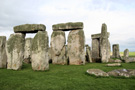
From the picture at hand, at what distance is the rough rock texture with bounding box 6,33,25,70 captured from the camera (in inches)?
306

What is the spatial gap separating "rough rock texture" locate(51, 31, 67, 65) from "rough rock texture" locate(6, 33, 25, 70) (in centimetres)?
383

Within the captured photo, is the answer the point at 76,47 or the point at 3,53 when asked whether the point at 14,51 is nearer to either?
the point at 3,53

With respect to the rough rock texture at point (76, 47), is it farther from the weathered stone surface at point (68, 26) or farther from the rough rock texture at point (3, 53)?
the rough rock texture at point (3, 53)

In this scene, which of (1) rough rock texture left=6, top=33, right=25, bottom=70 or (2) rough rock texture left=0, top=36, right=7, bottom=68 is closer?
(1) rough rock texture left=6, top=33, right=25, bottom=70

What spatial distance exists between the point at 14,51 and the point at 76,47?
512cm

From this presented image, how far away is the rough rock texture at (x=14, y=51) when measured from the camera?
306 inches

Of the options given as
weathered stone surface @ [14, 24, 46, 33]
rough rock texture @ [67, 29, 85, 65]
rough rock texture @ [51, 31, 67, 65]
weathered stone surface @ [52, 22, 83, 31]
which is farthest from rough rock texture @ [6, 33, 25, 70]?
rough rock texture @ [67, 29, 85, 65]

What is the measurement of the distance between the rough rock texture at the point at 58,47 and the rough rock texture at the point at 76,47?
2.15ft

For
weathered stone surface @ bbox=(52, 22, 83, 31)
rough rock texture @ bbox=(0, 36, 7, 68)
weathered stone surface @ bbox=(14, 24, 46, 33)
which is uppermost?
weathered stone surface @ bbox=(52, 22, 83, 31)

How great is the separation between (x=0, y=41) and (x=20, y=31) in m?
1.67

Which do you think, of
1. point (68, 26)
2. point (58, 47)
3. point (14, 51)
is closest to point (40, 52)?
point (14, 51)

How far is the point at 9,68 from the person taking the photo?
795 centimetres

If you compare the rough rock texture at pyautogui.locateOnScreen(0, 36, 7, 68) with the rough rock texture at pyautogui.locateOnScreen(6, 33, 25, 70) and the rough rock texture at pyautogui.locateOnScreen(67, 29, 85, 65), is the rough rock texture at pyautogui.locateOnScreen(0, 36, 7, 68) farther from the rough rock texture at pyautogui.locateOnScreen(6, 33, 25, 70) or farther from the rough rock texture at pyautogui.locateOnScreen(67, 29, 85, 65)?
the rough rock texture at pyautogui.locateOnScreen(67, 29, 85, 65)

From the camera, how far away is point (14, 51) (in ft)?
25.5
